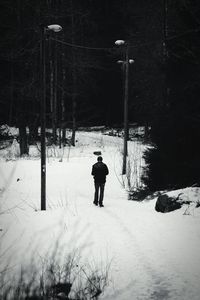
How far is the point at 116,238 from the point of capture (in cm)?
934

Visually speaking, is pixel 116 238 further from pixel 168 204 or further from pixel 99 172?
pixel 99 172

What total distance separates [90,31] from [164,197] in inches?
1210

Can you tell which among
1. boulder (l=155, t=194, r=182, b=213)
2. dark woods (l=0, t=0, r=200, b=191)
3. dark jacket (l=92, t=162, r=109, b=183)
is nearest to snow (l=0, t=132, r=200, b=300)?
boulder (l=155, t=194, r=182, b=213)

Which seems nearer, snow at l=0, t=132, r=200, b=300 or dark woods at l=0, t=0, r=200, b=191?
snow at l=0, t=132, r=200, b=300

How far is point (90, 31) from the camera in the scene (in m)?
37.8

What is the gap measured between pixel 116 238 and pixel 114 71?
35.4 meters

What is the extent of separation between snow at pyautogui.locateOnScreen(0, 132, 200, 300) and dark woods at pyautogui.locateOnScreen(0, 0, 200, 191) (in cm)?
219

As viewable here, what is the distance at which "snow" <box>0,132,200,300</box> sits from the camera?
22.5 feet

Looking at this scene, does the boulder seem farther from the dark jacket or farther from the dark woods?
the dark jacket

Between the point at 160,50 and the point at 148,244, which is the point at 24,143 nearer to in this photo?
the point at 160,50

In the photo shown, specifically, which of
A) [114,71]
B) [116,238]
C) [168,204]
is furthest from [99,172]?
A: [114,71]

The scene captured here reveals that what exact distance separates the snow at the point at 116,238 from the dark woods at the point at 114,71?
219 cm

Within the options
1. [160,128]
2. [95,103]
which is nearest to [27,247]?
[160,128]

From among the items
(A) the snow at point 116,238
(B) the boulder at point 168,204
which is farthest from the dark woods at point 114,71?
(A) the snow at point 116,238
